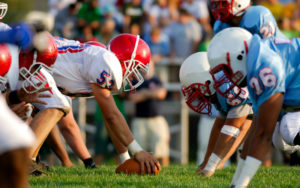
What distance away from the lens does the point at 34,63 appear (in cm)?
436

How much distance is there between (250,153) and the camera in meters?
3.76

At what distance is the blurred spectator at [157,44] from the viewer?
9641 mm

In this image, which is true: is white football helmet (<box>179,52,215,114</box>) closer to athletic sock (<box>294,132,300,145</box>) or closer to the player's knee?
athletic sock (<box>294,132,300,145</box>)

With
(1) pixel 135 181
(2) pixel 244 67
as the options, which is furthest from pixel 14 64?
(2) pixel 244 67

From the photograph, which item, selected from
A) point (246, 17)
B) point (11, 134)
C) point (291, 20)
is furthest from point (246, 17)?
point (291, 20)

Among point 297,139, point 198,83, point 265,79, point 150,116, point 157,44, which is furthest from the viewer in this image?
point 157,44

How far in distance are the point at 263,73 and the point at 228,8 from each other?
188 centimetres

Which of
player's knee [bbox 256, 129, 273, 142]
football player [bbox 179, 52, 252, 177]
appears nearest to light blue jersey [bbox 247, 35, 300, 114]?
player's knee [bbox 256, 129, 273, 142]

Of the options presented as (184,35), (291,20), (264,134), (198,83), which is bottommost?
(184,35)

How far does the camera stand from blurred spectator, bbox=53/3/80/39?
9.49 metres

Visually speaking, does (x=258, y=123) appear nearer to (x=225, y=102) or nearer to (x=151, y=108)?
(x=225, y=102)

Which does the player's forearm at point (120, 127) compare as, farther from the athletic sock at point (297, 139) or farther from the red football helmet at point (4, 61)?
the athletic sock at point (297, 139)

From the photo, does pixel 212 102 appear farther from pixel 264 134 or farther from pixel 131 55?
pixel 264 134

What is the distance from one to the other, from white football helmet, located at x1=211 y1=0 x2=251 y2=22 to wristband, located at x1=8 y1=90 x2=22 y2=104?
2308 millimetres
